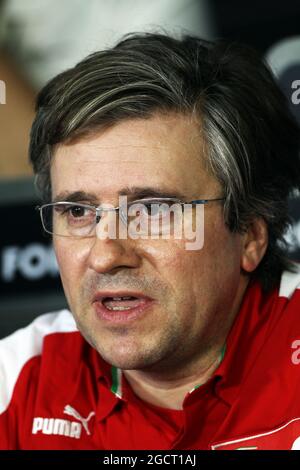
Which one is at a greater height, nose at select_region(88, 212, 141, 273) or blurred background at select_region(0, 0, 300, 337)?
blurred background at select_region(0, 0, 300, 337)

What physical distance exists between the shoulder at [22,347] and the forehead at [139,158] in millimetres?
386

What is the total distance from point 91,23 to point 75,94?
0.91m

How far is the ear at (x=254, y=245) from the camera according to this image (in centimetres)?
166

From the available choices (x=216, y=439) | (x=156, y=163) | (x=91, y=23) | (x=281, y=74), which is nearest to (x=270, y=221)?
(x=156, y=163)

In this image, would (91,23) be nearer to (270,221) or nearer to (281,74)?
(281,74)

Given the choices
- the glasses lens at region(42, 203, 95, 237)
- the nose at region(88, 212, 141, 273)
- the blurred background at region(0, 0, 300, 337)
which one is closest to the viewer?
the nose at region(88, 212, 141, 273)

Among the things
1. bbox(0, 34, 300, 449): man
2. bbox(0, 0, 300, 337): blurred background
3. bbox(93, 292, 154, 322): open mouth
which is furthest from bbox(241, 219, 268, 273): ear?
bbox(0, 0, 300, 337): blurred background

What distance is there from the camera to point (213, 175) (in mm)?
1574

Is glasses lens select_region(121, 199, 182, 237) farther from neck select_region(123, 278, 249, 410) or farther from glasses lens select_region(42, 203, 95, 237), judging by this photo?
neck select_region(123, 278, 249, 410)

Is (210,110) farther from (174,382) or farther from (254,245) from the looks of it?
(174,382)

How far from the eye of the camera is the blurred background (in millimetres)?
2291

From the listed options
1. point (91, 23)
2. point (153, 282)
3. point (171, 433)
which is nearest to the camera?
point (153, 282)

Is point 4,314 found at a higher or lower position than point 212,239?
lower

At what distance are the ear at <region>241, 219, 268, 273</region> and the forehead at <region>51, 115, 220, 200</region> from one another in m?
0.18
